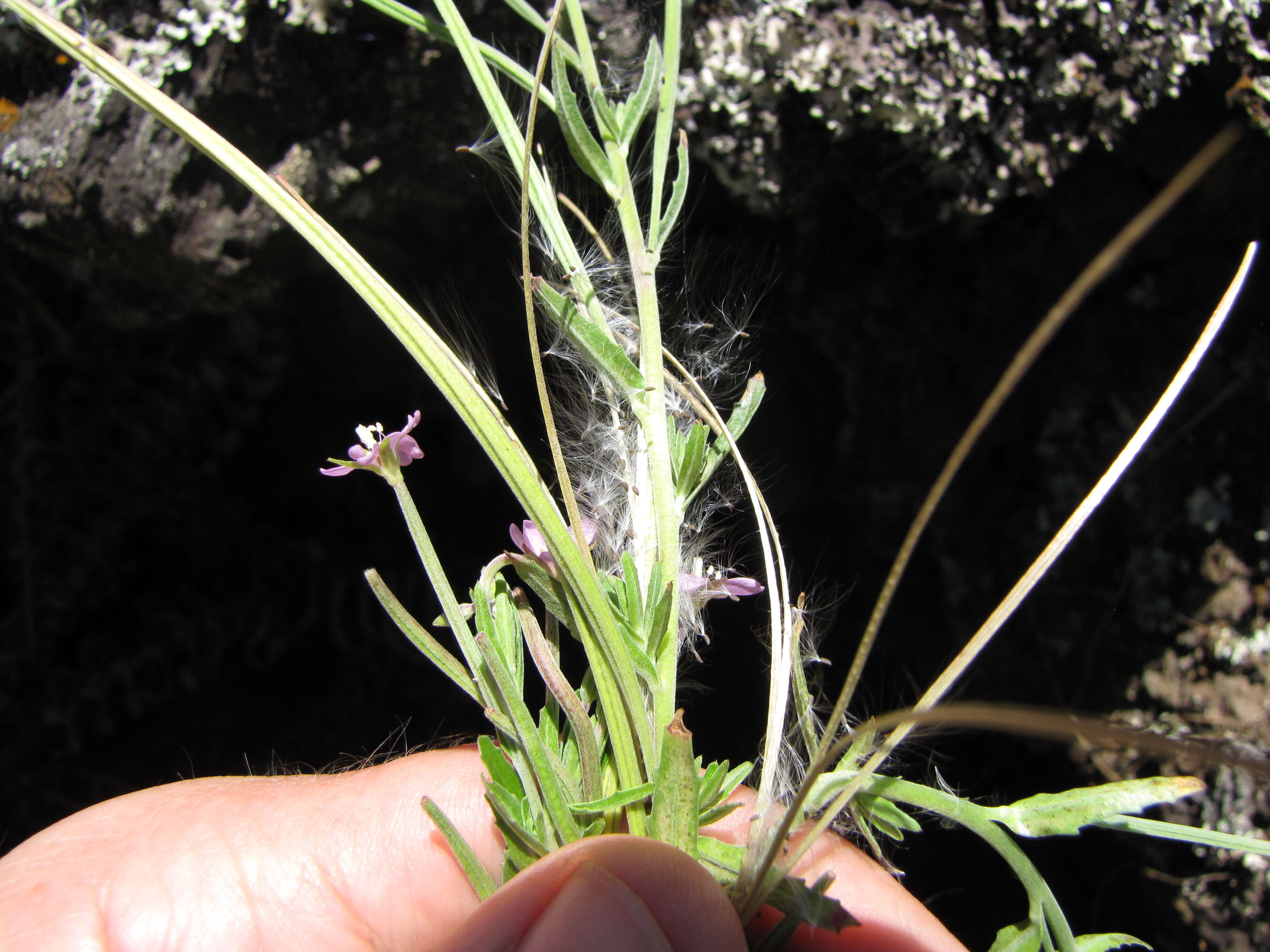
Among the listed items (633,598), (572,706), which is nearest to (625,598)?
(633,598)

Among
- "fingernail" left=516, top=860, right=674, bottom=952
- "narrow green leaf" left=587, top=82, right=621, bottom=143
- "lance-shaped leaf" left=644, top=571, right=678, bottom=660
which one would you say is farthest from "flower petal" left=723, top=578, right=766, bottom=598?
"narrow green leaf" left=587, top=82, right=621, bottom=143

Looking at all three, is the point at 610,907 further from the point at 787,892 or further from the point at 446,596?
the point at 446,596

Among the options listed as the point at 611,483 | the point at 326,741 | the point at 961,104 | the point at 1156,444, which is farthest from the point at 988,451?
the point at 326,741

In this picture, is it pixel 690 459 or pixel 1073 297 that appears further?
pixel 690 459

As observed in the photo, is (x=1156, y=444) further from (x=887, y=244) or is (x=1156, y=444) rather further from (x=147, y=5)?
(x=147, y=5)

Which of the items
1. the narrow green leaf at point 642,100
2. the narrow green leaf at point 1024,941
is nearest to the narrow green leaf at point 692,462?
the narrow green leaf at point 642,100

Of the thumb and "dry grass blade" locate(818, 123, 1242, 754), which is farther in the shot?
the thumb

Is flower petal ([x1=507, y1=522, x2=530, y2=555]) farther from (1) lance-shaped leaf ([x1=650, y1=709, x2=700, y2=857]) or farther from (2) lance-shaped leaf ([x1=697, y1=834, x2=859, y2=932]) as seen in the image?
(2) lance-shaped leaf ([x1=697, y1=834, x2=859, y2=932])
